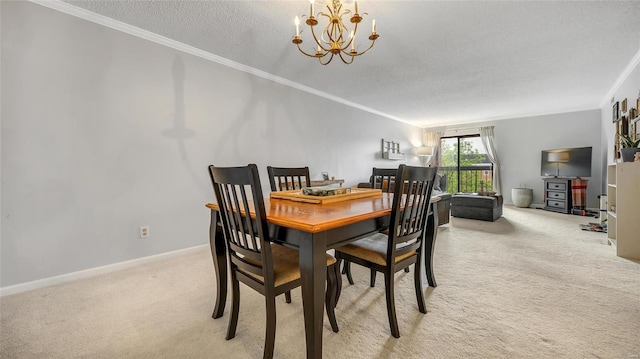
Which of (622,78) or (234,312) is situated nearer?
(234,312)

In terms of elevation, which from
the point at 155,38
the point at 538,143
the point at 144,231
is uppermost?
the point at 155,38

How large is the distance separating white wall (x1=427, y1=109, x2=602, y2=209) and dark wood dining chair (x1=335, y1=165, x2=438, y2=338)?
6.38 metres

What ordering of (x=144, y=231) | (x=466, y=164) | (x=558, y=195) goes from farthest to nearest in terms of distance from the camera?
(x=466, y=164) < (x=558, y=195) < (x=144, y=231)

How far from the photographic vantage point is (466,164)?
735 cm

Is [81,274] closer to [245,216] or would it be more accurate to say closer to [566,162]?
[245,216]

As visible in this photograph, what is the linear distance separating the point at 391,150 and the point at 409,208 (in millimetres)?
5150

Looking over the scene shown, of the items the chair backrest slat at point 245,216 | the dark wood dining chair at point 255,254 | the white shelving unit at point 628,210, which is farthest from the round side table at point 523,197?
the chair backrest slat at point 245,216

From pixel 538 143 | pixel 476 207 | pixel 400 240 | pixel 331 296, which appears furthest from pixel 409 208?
pixel 538 143

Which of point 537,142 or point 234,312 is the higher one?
point 537,142

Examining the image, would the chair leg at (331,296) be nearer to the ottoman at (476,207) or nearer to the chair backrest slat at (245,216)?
the chair backrest slat at (245,216)

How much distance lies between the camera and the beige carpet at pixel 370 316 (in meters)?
1.36

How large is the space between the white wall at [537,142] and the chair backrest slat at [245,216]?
7358mm

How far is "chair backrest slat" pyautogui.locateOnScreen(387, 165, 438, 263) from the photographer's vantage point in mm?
1373

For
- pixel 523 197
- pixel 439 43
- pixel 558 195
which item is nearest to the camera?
pixel 439 43
